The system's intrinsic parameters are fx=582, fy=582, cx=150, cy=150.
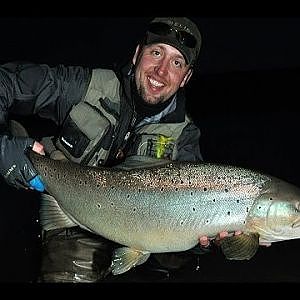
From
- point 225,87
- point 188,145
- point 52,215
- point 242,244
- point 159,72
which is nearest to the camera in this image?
point 242,244

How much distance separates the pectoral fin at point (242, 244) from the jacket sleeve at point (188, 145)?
1.79 feet

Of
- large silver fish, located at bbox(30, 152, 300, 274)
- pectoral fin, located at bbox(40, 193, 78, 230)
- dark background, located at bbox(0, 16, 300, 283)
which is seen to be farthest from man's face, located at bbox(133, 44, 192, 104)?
dark background, located at bbox(0, 16, 300, 283)

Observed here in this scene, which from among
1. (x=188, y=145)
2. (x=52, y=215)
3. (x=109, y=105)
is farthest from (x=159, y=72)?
(x=52, y=215)

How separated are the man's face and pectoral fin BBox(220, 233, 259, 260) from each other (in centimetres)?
70

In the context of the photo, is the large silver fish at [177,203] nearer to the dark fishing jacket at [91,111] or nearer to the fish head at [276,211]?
the fish head at [276,211]

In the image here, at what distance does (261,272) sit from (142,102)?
124 cm

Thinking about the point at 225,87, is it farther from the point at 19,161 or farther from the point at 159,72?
the point at 19,161

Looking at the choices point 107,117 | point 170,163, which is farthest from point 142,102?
point 170,163

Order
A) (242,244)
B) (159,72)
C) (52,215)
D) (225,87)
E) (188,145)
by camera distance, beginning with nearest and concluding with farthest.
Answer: (242,244), (52,215), (159,72), (188,145), (225,87)

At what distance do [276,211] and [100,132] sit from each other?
0.81m

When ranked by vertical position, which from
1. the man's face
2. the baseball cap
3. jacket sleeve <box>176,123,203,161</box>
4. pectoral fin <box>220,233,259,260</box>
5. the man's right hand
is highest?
the baseball cap

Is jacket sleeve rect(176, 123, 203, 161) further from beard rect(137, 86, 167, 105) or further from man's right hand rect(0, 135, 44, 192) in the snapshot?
man's right hand rect(0, 135, 44, 192)

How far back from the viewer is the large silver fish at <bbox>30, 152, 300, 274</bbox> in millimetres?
2066

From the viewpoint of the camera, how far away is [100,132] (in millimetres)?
2441
